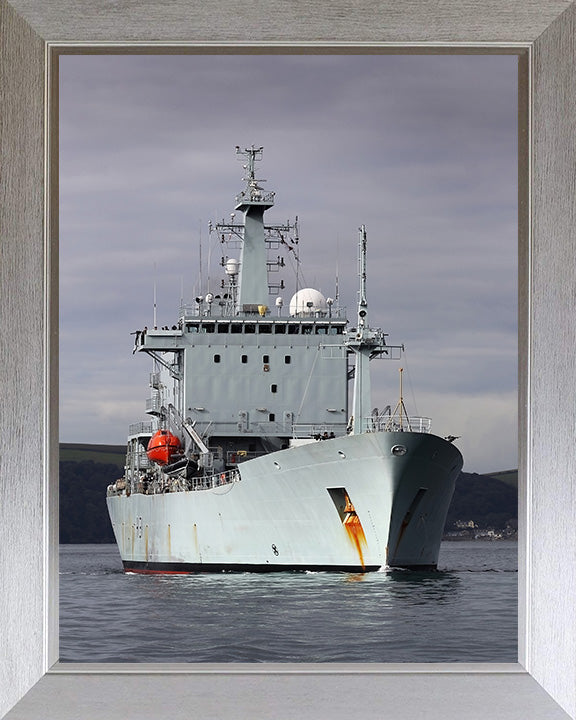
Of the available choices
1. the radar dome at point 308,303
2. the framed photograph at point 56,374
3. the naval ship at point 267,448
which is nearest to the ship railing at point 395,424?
the naval ship at point 267,448

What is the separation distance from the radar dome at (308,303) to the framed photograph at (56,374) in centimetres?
1156

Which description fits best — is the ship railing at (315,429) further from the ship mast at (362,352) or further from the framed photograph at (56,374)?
the framed photograph at (56,374)

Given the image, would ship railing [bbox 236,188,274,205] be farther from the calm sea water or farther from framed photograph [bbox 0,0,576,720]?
framed photograph [bbox 0,0,576,720]

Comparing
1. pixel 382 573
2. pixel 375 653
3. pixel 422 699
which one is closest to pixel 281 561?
pixel 382 573

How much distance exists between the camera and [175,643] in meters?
10.1

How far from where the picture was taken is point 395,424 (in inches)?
493

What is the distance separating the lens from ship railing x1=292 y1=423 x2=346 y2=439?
15.2 metres

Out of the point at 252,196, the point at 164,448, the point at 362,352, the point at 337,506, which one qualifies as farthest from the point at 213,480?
the point at 252,196

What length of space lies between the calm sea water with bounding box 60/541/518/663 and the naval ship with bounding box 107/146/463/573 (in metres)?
0.35

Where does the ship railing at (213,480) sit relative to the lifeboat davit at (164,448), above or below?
below

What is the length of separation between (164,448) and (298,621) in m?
4.90

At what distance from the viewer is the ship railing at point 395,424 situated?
1191cm

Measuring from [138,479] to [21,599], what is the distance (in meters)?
13.8

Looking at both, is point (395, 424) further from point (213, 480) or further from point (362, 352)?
point (213, 480)
